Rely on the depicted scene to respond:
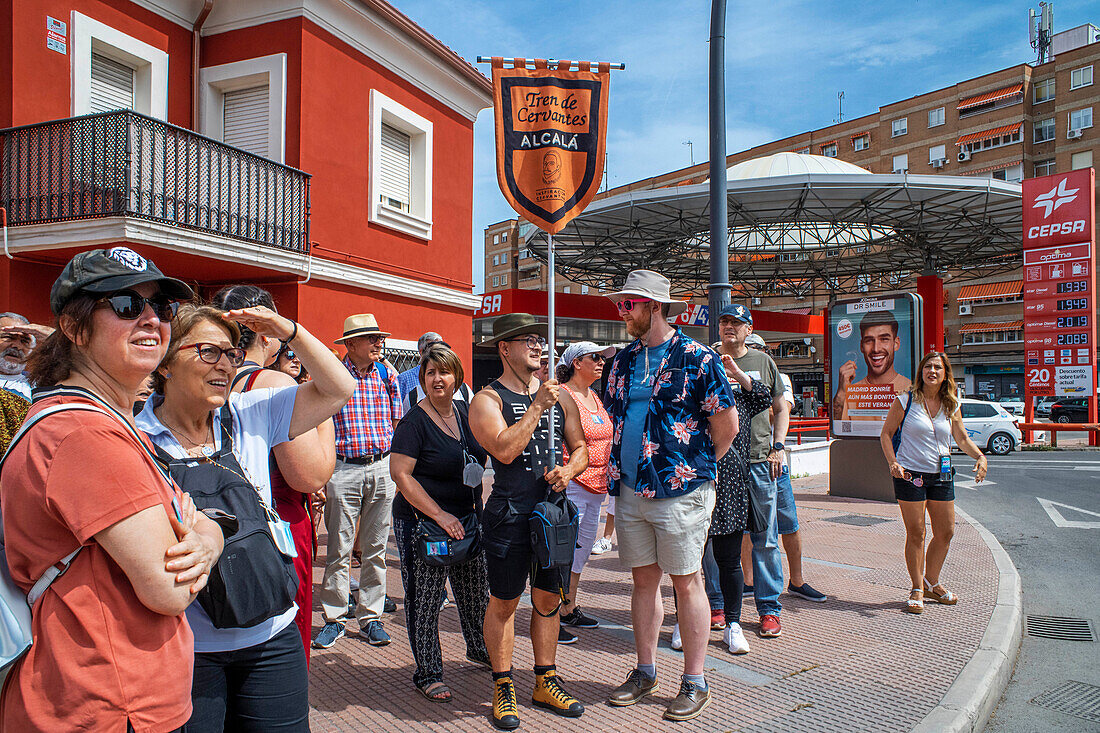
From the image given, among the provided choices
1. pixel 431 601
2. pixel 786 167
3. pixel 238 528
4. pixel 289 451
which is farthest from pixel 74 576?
pixel 786 167

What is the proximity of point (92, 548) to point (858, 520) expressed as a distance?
9087mm

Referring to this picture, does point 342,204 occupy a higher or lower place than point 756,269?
lower

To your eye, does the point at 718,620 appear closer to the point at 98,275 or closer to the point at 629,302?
the point at 629,302

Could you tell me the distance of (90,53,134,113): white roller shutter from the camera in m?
Answer: 9.42

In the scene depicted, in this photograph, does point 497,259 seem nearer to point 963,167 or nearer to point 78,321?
point 963,167

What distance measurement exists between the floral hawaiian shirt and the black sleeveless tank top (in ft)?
1.45

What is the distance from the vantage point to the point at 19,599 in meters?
→ 1.39

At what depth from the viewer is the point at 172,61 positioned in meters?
10.3

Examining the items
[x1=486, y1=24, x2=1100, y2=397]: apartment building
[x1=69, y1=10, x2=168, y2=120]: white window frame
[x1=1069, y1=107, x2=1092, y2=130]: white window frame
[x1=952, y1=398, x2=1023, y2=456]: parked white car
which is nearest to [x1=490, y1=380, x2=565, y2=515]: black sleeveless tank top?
[x1=69, y1=10, x2=168, y2=120]: white window frame

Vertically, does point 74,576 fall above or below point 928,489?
above

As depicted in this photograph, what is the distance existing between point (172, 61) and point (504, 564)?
10370 millimetres

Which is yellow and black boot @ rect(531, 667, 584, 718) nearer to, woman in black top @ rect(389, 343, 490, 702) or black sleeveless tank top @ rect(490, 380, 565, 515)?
woman in black top @ rect(389, 343, 490, 702)

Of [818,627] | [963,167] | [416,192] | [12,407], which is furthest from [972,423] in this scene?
[963,167]

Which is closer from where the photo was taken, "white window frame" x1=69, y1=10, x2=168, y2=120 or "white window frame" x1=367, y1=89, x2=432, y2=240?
"white window frame" x1=69, y1=10, x2=168, y2=120
